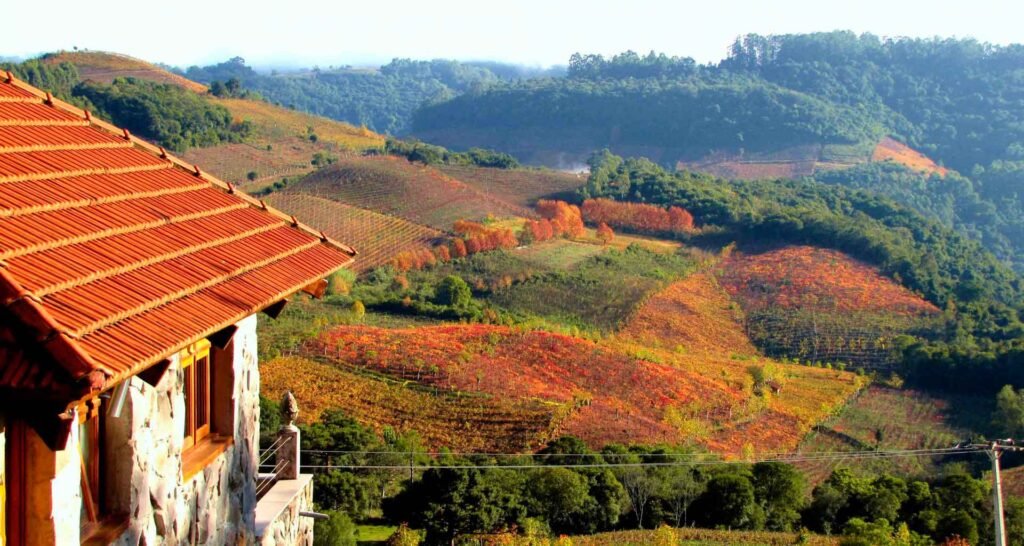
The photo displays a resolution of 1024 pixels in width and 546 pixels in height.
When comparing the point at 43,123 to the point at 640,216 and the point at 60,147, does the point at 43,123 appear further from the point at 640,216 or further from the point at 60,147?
the point at 640,216

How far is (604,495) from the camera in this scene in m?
23.5

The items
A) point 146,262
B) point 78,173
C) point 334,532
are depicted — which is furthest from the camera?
point 334,532

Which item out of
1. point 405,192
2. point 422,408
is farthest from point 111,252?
point 405,192

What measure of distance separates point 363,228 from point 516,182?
48.0 feet

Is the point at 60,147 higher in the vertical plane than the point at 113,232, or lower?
higher

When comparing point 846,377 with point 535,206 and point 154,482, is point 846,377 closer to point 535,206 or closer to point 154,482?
point 535,206

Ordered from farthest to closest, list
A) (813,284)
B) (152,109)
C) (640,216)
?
(152,109), (640,216), (813,284)

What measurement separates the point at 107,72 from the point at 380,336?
166 ft

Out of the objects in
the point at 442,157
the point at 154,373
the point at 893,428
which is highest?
the point at 154,373

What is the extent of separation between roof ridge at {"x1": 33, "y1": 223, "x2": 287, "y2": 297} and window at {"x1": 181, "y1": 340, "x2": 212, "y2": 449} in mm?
349

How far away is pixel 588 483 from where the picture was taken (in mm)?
23453

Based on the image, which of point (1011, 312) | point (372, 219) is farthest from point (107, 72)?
point (1011, 312)

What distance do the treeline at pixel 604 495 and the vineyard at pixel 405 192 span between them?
1039 inches

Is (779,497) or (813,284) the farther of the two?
(813,284)
